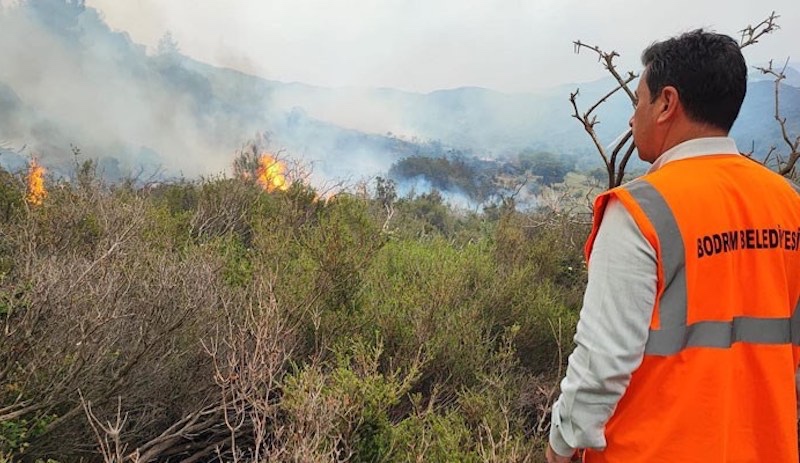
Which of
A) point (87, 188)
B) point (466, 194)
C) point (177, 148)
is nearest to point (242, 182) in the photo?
point (87, 188)

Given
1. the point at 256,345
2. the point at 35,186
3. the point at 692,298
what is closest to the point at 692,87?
the point at 692,298

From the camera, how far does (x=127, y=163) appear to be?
987 inches

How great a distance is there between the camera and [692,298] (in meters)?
1.14

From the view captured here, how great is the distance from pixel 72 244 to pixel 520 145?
2790 inches

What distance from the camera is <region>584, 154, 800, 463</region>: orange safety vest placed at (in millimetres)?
1144

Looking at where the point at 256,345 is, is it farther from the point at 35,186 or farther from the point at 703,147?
the point at 35,186

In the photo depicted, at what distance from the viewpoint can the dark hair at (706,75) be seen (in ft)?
3.98

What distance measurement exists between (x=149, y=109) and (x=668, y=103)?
99.7ft

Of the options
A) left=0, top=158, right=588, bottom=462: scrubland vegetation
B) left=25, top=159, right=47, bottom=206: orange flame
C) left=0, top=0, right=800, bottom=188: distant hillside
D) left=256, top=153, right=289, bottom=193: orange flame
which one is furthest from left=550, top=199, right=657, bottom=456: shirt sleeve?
left=256, top=153, right=289, bottom=193: orange flame

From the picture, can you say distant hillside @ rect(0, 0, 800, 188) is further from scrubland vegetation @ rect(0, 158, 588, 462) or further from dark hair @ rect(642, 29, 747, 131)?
dark hair @ rect(642, 29, 747, 131)

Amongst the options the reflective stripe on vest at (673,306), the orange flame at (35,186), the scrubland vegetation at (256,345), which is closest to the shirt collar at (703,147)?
the reflective stripe on vest at (673,306)

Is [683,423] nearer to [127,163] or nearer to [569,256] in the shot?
[569,256]

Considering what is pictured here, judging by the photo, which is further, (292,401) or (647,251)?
(292,401)

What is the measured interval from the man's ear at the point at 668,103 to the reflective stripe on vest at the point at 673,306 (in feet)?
0.72
